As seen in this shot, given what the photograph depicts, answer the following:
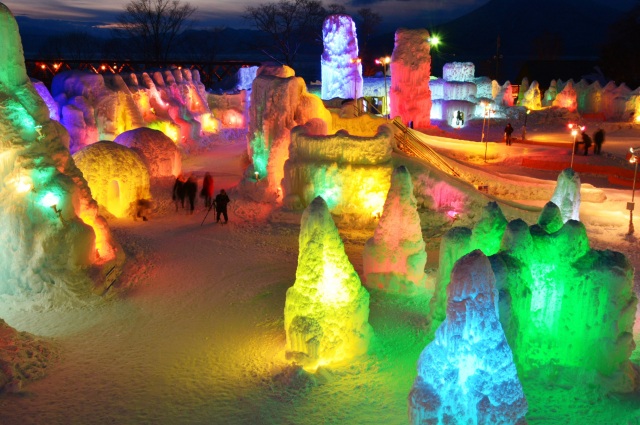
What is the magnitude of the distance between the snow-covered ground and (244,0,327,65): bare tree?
37725mm

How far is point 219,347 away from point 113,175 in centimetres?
964

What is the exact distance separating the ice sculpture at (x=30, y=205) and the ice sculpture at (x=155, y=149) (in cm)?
812

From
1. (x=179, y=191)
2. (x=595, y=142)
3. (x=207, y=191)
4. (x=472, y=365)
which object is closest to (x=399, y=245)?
(x=472, y=365)

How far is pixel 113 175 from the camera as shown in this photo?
19.2m

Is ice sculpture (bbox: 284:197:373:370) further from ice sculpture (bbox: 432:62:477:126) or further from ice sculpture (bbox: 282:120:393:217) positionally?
ice sculpture (bbox: 432:62:477:126)

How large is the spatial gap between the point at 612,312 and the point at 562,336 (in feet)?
2.85

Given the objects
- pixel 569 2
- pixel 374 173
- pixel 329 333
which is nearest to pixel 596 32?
pixel 569 2

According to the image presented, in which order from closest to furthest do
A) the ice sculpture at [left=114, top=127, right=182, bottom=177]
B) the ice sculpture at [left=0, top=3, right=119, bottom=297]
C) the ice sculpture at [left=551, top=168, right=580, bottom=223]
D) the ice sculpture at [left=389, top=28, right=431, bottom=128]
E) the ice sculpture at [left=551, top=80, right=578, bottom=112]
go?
1. the ice sculpture at [left=0, top=3, right=119, bottom=297]
2. the ice sculpture at [left=551, top=168, right=580, bottom=223]
3. the ice sculpture at [left=114, top=127, right=182, bottom=177]
4. the ice sculpture at [left=389, top=28, right=431, bottom=128]
5. the ice sculpture at [left=551, top=80, right=578, bottom=112]

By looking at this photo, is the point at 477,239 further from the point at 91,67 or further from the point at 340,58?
the point at 91,67

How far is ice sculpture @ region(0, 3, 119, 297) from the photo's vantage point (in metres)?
13.6

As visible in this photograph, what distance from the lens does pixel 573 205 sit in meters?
14.7

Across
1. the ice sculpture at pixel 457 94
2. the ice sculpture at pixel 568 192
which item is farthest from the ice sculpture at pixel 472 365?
the ice sculpture at pixel 457 94

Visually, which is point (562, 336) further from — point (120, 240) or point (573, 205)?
point (120, 240)

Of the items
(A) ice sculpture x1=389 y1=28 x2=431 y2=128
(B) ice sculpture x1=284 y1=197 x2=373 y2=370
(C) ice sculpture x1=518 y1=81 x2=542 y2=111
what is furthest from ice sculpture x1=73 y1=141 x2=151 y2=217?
(C) ice sculpture x1=518 y1=81 x2=542 y2=111
